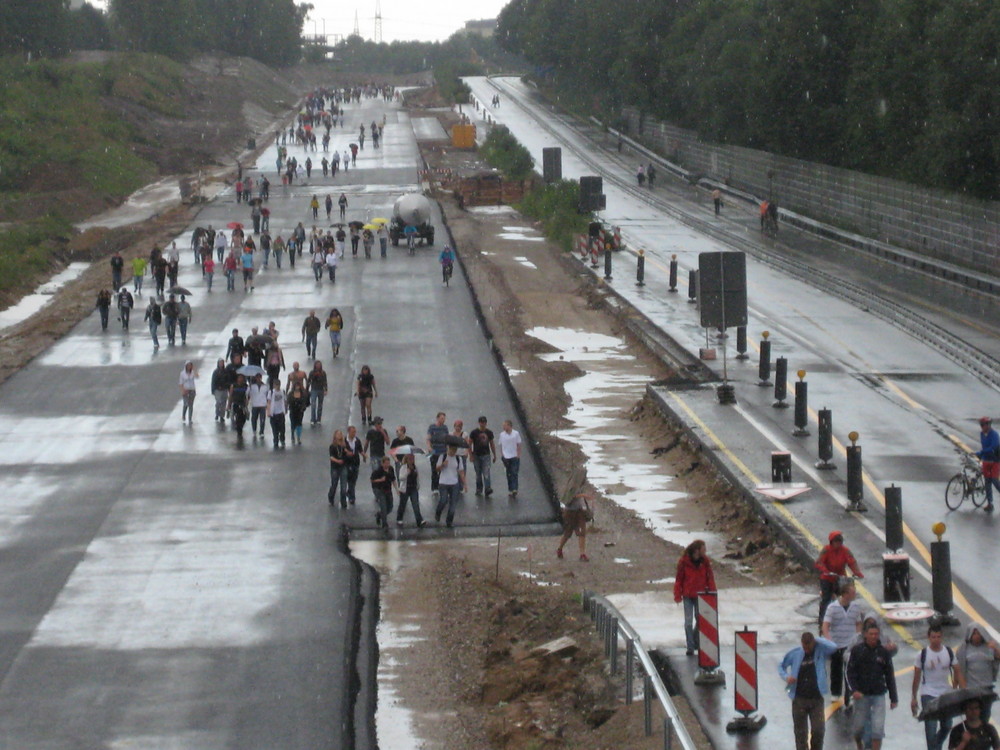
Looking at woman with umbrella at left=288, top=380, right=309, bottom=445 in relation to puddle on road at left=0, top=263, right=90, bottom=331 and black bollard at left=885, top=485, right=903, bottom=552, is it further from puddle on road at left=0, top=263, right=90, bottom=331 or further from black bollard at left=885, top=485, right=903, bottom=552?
puddle on road at left=0, top=263, right=90, bottom=331

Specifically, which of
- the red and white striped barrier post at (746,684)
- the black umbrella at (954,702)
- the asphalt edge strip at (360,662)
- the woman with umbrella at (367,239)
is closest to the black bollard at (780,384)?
the asphalt edge strip at (360,662)

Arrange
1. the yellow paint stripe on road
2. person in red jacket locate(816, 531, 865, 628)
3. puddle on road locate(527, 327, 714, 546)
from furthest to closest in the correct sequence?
puddle on road locate(527, 327, 714, 546)
the yellow paint stripe on road
person in red jacket locate(816, 531, 865, 628)

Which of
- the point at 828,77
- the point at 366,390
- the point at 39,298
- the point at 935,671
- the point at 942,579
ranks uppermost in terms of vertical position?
the point at 828,77

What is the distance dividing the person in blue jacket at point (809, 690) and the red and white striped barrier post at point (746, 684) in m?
0.50

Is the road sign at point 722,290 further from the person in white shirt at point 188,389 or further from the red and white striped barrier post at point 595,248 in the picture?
the red and white striped barrier post at point 595,248

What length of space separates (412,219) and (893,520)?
39621 mm

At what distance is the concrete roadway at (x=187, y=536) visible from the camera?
14242mm

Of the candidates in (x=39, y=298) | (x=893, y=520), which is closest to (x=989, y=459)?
(x=893, y=520)

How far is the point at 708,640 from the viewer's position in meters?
13.0

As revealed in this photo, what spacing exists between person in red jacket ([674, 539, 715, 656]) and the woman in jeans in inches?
347

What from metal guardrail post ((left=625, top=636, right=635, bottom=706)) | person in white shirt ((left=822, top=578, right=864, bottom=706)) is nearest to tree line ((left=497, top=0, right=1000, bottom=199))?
person in white shirt ((left=822, top=578, right=864, bottom=706))

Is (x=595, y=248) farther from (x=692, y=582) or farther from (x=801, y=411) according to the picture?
(x=692, y=582)

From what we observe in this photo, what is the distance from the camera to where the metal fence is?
46.2 m

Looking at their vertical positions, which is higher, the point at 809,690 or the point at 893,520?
the point at 809,690
